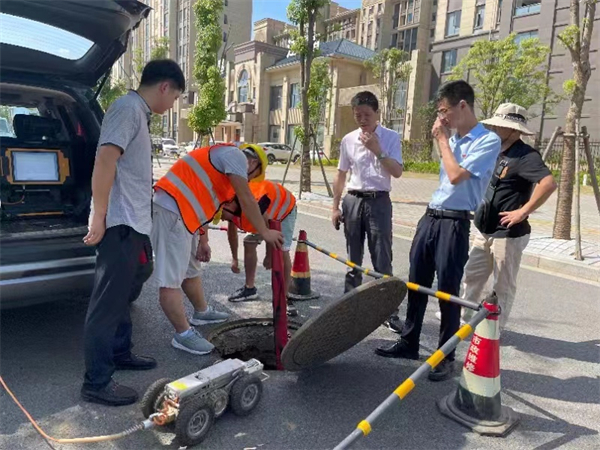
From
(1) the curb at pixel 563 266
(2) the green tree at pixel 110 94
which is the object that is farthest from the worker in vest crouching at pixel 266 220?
(2) the green tree at pixel 110 94

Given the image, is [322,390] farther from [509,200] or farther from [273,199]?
[509,200]

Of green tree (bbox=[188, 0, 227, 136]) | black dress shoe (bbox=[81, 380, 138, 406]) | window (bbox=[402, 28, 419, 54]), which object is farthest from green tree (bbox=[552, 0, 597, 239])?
window (bbox=[402, 28, 419, 54])

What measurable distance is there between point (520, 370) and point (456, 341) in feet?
4.45

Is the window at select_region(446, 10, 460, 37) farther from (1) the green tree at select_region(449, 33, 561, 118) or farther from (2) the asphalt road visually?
(2) the asphalt road

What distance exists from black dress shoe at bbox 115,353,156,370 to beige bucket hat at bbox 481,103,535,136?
9.74 ft

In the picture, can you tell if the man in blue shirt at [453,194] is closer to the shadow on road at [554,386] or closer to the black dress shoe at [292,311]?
the shadow on road at [554,386]

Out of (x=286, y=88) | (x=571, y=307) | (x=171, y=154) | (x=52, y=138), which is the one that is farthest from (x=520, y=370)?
(x=286, y=88)

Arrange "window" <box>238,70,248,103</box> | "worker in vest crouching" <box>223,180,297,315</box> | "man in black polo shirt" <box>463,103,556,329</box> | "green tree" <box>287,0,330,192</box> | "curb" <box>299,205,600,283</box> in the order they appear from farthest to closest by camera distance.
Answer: "window" <box>238,70,248,103</box>, "green tree" <box>287,0,330,192</box>, "curb" <box>299,205,600,283</box>, "worker in vest crouching" <box>223,180,297,315</box>, "man in black polo shirt" <box>463,103,556,329</box>

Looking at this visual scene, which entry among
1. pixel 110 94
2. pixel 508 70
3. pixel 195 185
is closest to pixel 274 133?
pixel 110 94

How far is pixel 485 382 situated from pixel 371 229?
65.3 inches

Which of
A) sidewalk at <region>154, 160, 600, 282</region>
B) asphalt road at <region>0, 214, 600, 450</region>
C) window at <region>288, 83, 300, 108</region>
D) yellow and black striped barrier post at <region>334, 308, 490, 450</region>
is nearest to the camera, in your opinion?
yellow and black striped barrier post at <region>334, 308, 490, 450</region>

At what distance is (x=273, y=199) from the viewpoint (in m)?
4.07

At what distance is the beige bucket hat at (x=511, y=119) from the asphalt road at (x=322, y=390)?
1.70 m

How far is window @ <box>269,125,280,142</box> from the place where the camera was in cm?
4894
